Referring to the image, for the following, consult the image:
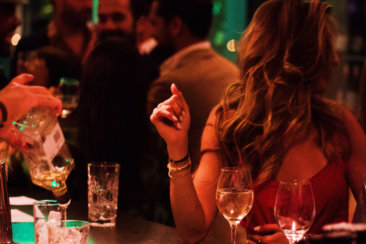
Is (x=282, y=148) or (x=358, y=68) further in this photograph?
(x=358, y=68)

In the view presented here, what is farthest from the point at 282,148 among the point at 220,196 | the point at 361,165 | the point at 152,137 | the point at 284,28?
the point at 152,137

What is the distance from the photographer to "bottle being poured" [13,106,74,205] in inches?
68.7

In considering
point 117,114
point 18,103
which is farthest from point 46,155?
point 117,114

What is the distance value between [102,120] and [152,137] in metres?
0.29

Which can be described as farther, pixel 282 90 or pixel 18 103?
pixel 282 90

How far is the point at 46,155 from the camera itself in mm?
1740

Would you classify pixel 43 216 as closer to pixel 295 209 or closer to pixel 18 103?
pixel 18 103

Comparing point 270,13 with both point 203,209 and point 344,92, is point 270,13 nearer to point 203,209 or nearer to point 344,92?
point 203,209

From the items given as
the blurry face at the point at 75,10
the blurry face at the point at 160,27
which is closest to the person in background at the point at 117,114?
the blurry face at the point at 160,27

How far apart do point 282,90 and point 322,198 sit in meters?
0.40

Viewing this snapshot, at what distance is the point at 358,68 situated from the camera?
480cm

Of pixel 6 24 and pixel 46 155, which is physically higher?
pixel 6 24

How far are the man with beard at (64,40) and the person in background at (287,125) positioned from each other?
79.2 inches

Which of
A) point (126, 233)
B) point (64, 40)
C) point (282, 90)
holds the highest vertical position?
point (64, 40)
